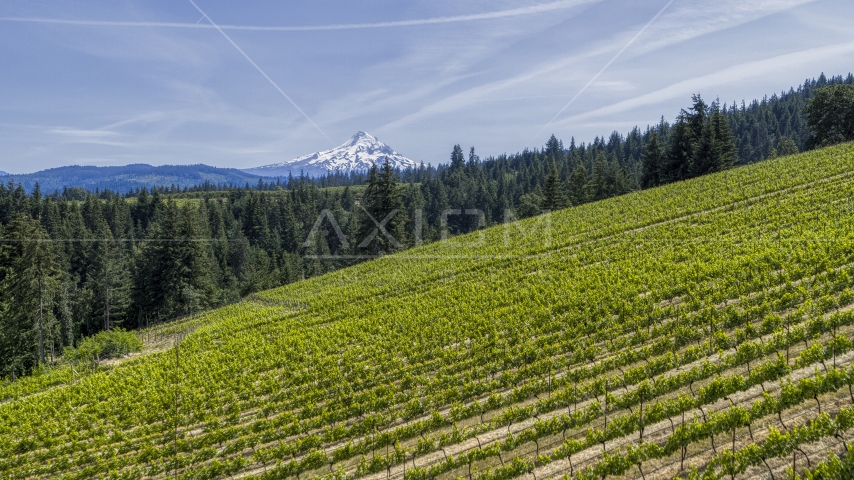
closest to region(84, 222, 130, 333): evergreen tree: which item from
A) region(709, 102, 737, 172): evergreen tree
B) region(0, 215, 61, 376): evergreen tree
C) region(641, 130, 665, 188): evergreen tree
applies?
region(0, 215, 61, 376): evergreen tree

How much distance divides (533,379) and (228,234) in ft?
337

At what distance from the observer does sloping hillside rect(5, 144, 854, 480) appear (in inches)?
369

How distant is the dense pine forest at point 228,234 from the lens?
117ft

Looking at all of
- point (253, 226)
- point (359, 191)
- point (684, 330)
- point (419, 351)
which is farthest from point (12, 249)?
point (359, 191)

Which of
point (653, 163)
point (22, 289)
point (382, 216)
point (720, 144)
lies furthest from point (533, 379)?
point (653, 163)

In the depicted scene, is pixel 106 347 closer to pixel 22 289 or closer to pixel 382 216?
pixel 22 289

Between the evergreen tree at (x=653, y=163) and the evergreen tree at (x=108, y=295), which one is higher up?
the evergreen tree at (x=653, y=163)

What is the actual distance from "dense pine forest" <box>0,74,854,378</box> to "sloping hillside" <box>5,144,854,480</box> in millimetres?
17775

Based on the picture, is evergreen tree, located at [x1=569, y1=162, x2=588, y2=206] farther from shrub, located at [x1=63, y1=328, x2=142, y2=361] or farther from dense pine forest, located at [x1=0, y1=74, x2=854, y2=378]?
shrub, located at [x1=63, y1=328, x2=142, y2=361]

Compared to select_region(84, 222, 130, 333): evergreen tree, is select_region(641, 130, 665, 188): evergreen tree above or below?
above

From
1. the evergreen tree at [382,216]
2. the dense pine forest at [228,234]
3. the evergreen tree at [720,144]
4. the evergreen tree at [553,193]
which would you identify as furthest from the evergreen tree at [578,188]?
the evergreen tree at [382,216]

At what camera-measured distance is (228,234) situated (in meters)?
102

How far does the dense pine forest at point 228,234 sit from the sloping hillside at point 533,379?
1778 centimetres

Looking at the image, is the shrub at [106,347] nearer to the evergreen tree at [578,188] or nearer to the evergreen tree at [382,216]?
the evergreen tree at [382,216]
